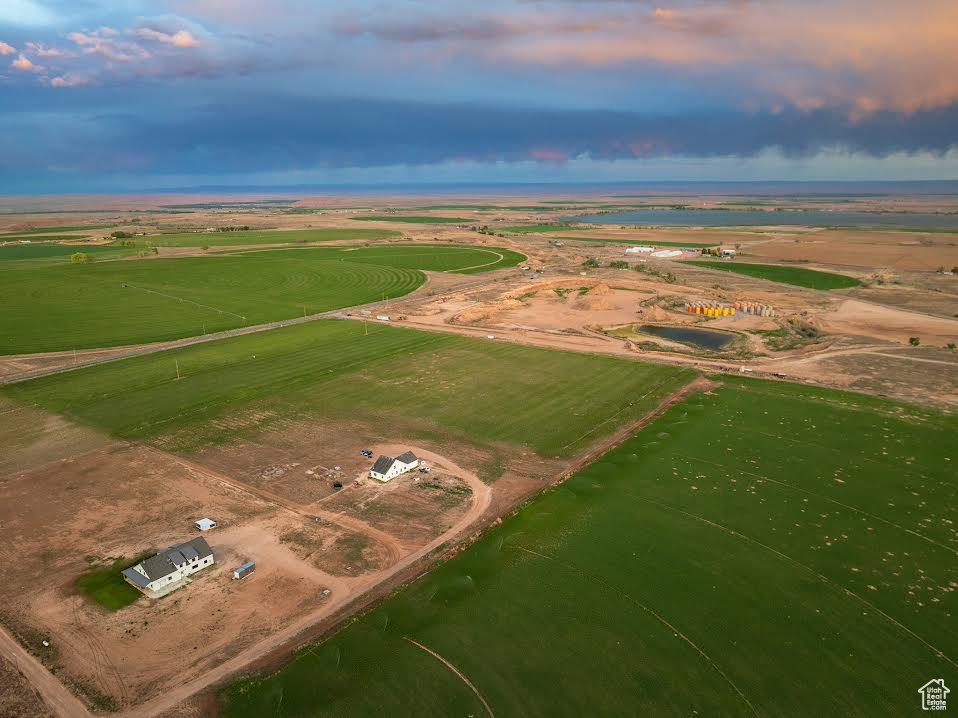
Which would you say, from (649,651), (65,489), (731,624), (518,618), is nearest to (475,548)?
(518,618)

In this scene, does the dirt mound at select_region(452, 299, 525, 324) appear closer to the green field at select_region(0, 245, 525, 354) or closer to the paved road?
the paved road

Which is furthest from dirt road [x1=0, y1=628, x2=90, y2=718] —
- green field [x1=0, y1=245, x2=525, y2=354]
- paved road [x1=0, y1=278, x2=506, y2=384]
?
green field [x1=0, y1=245, x2=525, y2=354]

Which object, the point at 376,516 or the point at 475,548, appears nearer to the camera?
A: the point at 475,548

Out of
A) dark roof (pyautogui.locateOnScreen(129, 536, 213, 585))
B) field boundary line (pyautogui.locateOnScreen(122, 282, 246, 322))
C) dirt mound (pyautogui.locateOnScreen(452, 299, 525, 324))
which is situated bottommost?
dark roof (pyautogui.locateOnScreen(129, 536, 213, 585))

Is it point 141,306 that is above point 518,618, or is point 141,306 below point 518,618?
above

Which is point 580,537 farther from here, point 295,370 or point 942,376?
point 942,376

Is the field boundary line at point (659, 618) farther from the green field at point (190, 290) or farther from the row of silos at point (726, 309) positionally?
the row of silos at point (726, 309)
